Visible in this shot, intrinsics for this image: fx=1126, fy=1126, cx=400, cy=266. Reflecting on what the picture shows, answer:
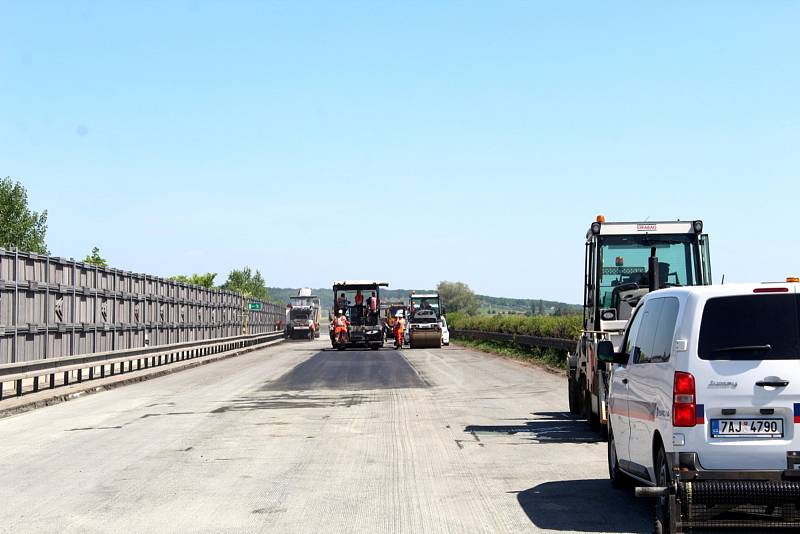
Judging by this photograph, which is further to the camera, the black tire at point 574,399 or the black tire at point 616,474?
the black tire at point 574,399

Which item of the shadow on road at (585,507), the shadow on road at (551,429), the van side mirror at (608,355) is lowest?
the shadow on road at (585,507)

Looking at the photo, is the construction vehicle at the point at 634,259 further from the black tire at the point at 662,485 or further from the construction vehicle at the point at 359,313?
the construction vehicle at the point at 359,313

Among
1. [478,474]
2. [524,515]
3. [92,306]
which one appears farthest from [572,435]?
[92,306]

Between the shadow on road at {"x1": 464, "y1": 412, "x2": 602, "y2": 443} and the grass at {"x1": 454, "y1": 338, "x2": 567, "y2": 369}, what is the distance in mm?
17046

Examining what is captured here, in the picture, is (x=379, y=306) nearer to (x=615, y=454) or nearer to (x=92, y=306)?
(x=92, y=306)

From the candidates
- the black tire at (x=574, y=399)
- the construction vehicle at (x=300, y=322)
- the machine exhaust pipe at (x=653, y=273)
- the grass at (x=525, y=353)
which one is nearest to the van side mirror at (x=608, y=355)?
the machine exhaust pipe at (x=653, y=273)

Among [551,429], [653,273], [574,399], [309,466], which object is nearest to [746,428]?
[309,466]

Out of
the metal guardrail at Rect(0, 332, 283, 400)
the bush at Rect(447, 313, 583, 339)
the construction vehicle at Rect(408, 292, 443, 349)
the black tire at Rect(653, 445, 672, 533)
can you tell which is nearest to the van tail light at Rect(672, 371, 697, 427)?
the black tire at Rect(653, 445, 672, 533)

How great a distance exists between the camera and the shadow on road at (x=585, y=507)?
29.9 feet

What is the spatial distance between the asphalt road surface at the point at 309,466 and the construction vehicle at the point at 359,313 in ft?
112

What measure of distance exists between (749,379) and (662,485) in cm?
113

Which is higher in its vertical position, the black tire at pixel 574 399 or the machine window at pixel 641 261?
the machine window at pixel 641 261

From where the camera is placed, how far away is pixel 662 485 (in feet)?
28.9

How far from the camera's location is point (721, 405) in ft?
27.3
